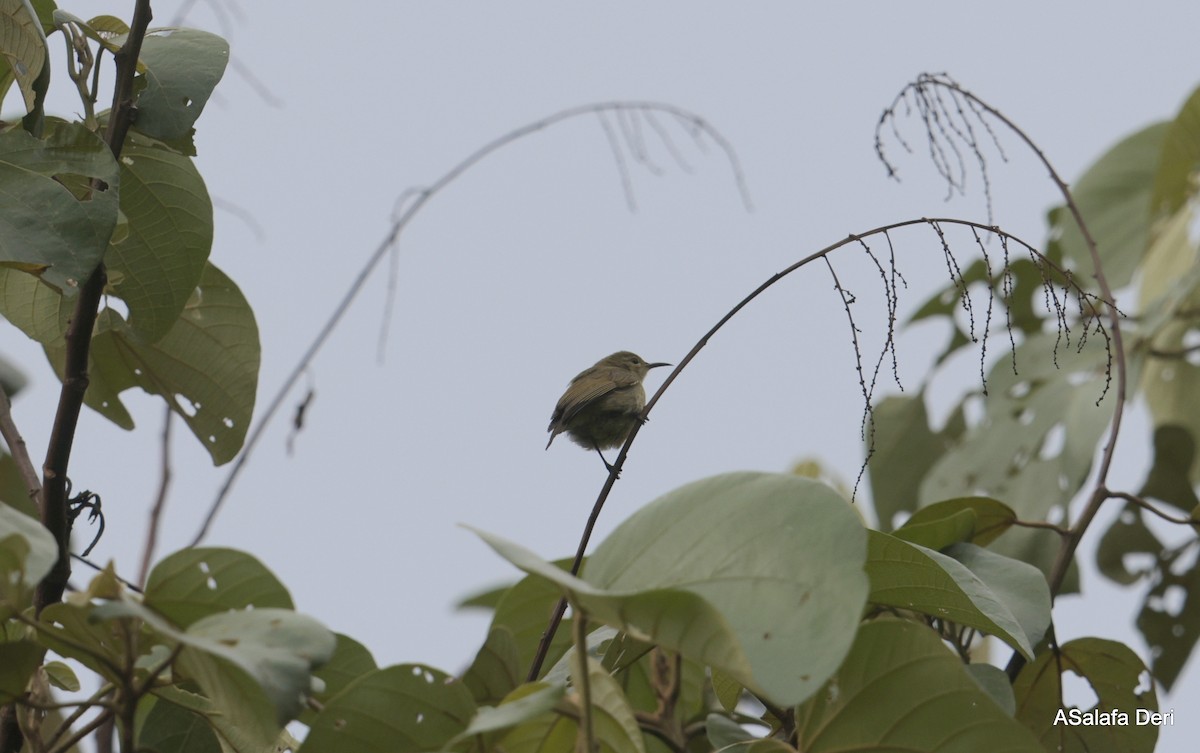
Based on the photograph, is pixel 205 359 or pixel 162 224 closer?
pixel 162 224

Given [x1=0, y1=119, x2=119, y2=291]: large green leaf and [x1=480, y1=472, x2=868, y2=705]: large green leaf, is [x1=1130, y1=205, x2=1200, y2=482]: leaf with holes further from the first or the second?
[x1=0, y1=119, x2=119, y2=291]: large green leaf

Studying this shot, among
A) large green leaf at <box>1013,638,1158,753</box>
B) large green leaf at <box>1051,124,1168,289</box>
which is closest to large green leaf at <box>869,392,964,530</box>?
large green leaf at <box>1051,124,1168,289</box>

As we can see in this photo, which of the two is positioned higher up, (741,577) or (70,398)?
(70,398)

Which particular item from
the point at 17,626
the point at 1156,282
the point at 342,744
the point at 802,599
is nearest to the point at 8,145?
the point at 17,626

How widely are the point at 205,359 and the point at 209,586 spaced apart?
35.4 inches

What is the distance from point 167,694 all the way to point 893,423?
3.46 m

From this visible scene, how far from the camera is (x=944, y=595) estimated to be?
1.86 meters

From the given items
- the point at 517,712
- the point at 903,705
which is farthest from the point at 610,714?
the point at 903,705

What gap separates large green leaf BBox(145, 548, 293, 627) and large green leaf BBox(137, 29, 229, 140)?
70 cm

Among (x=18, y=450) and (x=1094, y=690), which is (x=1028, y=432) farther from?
(x=18, y=450)

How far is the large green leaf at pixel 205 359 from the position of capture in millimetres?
2488

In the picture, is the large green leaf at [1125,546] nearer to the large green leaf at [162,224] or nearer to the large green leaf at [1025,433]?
the large green leaf at [1025,433]

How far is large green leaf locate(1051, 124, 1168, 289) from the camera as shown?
529 cm

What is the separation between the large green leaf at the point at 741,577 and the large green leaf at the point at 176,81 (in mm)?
983
